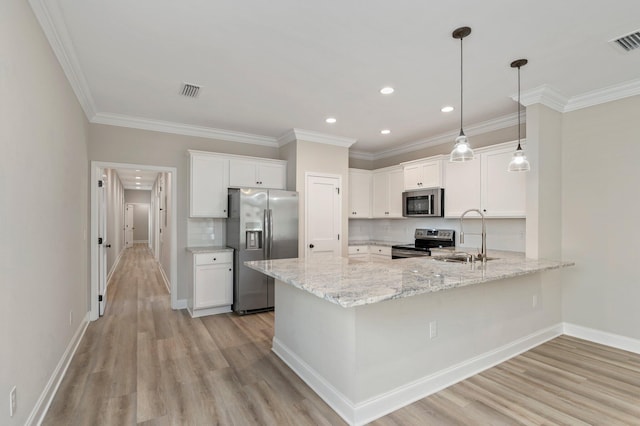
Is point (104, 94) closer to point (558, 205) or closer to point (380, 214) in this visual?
point (380, 214)

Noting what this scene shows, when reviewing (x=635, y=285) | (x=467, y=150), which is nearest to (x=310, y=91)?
(x=467, y=150)

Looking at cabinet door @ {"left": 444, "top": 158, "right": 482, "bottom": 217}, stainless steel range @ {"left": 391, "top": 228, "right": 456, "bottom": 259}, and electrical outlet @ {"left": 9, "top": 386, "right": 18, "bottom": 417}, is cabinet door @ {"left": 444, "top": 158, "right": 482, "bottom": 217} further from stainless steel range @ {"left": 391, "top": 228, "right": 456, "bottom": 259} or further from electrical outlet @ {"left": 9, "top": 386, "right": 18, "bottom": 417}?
electrical outlet @ {"left": 9, "top": 386, "right": 18, "bottom": 417}

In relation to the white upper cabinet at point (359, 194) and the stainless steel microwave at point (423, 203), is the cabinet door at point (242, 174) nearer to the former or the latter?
the white upper cabinet at point (359, 194)

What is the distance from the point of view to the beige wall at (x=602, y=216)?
3.18 m

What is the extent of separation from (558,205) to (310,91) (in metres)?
3.04

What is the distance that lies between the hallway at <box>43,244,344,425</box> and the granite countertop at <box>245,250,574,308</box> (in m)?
0.89

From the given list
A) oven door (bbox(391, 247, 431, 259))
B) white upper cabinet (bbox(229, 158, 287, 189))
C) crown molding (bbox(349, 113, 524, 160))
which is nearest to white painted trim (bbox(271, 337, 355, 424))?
white upper cabinet (bbox(229, 158, 287, 189))

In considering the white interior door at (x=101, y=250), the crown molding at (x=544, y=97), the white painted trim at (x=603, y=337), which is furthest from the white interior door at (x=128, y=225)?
the white painted trim at (x=603, y=337)

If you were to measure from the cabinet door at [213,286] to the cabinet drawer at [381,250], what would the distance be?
2.58 meters

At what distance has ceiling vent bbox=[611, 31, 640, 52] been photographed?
7.71 feet

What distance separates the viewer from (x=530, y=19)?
215cm

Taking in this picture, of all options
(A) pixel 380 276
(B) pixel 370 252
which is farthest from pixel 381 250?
(A) pixel 380 276

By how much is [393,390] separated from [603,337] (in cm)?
271

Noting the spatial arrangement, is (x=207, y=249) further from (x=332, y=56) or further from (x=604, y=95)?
(x=604, y=95)
